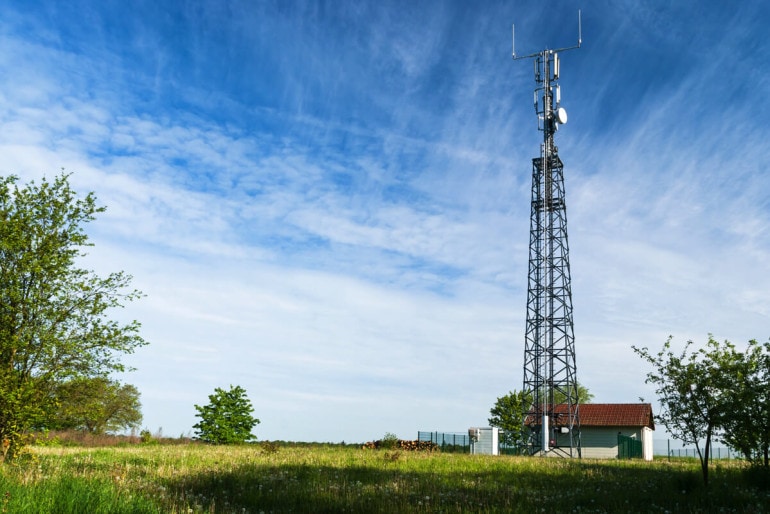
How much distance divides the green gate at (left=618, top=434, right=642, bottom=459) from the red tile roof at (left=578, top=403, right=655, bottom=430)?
6.21 feet

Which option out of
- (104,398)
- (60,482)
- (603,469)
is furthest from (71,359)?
(603,469)

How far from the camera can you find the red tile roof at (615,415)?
183 feet

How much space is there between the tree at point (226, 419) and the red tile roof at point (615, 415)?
28605 mm

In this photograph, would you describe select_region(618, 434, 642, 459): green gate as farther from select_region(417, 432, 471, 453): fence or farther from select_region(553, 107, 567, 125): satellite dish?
select_region(553, 107, 567, 125): satellite dish

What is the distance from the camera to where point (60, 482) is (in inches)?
519

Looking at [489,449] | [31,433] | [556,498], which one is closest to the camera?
[556,498]

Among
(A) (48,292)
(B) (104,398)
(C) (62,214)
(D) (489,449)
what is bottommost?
(D) (489,449)

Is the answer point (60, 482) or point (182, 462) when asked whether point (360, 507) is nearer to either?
point (60, 482)

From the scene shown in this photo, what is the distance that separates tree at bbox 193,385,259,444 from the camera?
50656mm

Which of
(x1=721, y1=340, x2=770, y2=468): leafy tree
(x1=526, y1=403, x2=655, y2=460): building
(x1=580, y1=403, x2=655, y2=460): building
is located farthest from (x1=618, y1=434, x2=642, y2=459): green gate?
(x1=721, y1=340, x2=770, y2=468): leafy tree

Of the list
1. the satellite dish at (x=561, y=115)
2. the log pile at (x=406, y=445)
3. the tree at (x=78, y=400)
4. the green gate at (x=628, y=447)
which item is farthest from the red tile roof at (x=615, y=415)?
the tree at (x=78, y=400)

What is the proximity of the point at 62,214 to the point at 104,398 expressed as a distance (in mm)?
5925

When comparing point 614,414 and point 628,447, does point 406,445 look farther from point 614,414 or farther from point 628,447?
point 614,414

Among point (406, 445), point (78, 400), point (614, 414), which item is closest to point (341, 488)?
point (78, 400)
